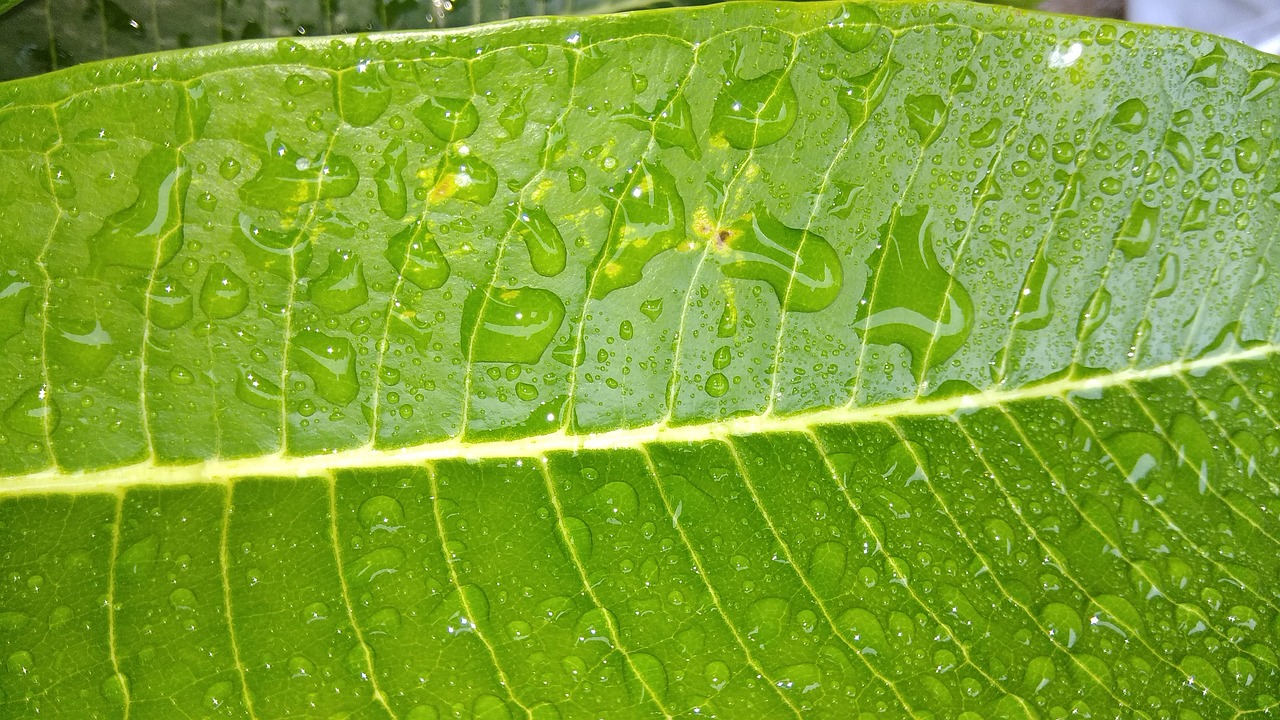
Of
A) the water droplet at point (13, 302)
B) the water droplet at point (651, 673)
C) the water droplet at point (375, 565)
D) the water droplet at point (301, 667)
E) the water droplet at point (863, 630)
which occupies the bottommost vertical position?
the water droplet at point (301, 667)

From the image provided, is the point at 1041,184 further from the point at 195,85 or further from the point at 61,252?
the point at 61,252

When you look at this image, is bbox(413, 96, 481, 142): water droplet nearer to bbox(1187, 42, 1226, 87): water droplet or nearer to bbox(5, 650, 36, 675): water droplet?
bbox(5, 650, 36, 675): water droplet

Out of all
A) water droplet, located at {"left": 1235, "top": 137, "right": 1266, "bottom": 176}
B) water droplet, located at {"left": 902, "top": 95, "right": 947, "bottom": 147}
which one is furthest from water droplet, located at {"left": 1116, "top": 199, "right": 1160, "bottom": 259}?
water droplet, located at {"left": 902, "top": 95, "right": 947, "bottom": 147}

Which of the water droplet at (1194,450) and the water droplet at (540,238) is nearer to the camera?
the water droplet at (540,238)

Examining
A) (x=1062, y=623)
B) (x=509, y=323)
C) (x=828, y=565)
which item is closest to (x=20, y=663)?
(x=509, y=323)

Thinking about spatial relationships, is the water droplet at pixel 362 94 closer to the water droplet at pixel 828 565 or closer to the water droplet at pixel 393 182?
the water droplet at pixel 393 182

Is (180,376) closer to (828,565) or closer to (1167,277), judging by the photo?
(828,565)

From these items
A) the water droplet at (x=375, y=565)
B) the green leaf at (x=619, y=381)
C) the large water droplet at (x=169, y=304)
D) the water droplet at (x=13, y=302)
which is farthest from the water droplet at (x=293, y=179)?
the water droplet at (x=375, y=565)
